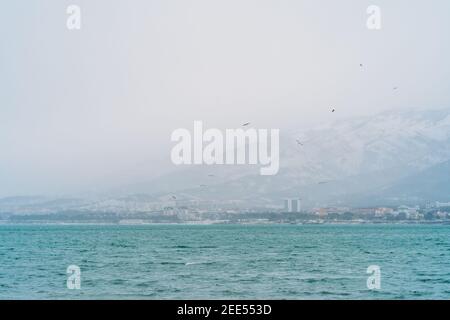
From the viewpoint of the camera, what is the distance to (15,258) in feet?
178

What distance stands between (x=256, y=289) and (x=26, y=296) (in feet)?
29.8

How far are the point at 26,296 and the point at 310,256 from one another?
2577cm

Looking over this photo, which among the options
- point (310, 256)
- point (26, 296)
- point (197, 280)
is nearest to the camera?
point (26, 296)
